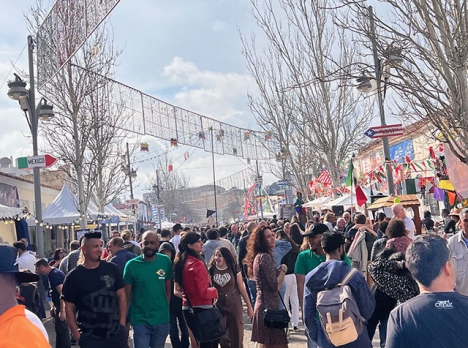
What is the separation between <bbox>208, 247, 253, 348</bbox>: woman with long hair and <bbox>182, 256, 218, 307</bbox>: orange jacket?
64 cm

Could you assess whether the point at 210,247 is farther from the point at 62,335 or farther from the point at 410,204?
the point at 410,204

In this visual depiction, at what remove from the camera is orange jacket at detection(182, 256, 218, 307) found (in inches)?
244

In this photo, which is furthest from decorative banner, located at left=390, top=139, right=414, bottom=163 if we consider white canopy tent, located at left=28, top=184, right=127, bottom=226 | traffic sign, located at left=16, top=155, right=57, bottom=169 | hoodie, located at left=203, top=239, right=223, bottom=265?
hoodie, located at left=203, top=239, right=223, bottom=265

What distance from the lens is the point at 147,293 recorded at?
6.16 meters

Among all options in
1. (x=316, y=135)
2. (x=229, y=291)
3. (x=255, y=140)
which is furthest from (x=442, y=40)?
(x=255, y=140)

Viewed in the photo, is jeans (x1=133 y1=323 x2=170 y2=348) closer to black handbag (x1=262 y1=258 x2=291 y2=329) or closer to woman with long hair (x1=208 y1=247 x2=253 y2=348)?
woman with long hair (x1=208 y1=247 x2=253 y2=348)

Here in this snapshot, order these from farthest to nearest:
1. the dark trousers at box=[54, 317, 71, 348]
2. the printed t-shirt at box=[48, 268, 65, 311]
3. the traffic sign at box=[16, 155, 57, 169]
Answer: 1. the traffic sign at box=[16, 155, 57, 169]
2. the dark trousers at box=[54, 317, 71, 348]
3. the printed t-shirt at box=[48, 268, 65, 311]

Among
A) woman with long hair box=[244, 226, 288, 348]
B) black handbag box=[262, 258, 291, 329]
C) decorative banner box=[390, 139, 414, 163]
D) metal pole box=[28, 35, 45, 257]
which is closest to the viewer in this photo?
black handbag box=[262, 258, 291, 329]

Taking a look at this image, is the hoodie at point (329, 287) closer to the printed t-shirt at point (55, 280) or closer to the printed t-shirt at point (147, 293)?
the printed t-shirt at point (147, 293)

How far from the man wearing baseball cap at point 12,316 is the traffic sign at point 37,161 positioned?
10.7 meters

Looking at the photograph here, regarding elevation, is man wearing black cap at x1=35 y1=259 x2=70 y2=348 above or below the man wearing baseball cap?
below

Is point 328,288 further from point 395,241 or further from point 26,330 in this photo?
point 26,330

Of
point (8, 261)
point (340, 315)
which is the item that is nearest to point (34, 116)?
point (340, 315)

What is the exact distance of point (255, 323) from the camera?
243 inches
